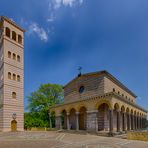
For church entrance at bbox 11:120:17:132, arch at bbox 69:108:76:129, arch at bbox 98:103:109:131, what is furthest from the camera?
church entrance at bbox 11:120:17:132

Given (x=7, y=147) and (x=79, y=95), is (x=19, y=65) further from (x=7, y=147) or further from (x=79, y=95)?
(x=7, y=147)

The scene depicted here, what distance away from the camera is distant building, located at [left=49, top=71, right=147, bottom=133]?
25.1 metres

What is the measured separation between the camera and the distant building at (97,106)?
25094 mm

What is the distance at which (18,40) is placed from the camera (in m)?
37.3

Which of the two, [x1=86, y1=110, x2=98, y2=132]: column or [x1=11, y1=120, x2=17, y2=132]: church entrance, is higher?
[x1=86, y1=110, x2=98, y2=132]: column

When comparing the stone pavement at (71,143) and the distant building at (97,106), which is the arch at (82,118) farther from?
the stone pavement at (71,143)

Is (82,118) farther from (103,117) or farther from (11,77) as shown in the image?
(11,77)

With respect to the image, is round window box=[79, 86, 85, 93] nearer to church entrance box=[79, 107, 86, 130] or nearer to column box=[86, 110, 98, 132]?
church entrance box=[79, 107, 86, 130]

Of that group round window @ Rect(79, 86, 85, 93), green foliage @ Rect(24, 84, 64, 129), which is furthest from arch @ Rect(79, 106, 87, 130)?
green foliage @ Rect(24, 84, 64, 129)

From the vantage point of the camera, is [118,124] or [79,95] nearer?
[118,124]

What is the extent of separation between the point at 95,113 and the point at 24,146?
40.3ft

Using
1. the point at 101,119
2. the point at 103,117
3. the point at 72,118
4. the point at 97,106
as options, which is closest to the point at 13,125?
the point at 72,118

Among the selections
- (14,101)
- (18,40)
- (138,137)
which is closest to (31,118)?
(14,101)

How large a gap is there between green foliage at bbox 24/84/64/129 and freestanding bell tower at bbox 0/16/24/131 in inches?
535
